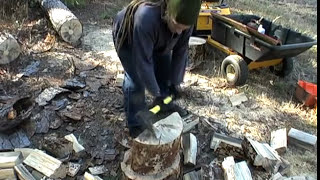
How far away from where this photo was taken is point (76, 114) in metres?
3.76

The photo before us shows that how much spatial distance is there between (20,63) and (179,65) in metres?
2.63

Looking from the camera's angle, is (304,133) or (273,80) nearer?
(304,133)

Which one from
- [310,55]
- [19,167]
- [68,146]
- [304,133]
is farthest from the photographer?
[310,55]

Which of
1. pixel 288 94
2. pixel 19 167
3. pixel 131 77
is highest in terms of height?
pixel 131 77

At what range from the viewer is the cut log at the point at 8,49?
15.2 ft

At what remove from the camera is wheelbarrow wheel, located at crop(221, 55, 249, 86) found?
4.67m

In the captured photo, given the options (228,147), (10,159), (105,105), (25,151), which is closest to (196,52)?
(105,105)

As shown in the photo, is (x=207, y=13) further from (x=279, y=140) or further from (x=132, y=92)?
(x=132, y=92)

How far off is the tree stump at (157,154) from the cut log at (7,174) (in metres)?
0.89

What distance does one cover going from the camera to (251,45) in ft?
14.9

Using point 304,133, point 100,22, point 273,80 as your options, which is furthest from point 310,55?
point 100,22

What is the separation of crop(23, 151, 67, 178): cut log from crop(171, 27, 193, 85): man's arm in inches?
46.4

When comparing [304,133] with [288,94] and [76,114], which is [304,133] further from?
[76,114]

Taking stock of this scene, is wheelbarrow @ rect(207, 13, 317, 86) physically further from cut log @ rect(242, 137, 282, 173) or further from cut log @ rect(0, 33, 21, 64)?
cut log @ rect(0, 33, 21, 64)
